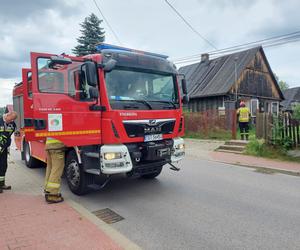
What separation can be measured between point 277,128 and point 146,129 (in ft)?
22.1

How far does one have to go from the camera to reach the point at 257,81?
1014 inches

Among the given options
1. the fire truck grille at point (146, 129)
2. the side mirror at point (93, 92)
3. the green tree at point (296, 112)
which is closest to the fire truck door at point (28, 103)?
the side mirror at point (93, 92)

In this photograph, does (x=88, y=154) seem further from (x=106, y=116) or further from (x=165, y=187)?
(x=165, y=187)

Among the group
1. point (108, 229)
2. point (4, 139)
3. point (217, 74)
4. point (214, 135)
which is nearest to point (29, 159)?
point (4, 139)

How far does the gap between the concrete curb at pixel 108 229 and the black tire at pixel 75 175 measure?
0.49 metres

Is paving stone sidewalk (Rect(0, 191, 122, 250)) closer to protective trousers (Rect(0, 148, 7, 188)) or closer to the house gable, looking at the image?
protective trousers (Rect(0, 148, 7, 188))

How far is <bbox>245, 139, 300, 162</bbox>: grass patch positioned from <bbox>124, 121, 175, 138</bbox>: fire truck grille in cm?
574

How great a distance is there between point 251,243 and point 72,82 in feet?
13.4

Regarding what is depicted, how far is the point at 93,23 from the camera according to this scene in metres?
27.3

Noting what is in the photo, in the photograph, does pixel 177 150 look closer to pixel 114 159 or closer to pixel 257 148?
pixel 114 159

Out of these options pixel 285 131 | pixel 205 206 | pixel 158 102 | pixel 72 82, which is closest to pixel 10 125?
pixel 72 82

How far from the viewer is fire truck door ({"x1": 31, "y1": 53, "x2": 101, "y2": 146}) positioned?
192 inches

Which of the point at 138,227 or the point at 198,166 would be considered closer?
the point at 138,227

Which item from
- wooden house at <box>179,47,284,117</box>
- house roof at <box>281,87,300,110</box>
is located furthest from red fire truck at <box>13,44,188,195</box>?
house roof at <box>281,87,300,110</box>
